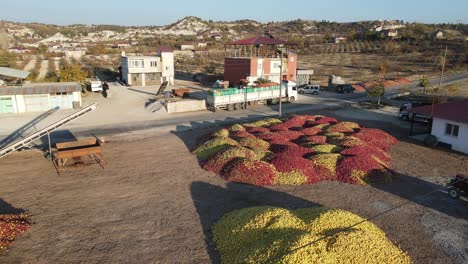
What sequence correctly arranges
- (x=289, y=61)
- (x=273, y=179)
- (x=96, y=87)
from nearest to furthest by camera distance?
1. (x=273, y=179)
2. (x=96, y=87)
3. (x=289, y=61)

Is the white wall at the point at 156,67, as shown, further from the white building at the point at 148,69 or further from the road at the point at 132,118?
the road at the point at 132,118

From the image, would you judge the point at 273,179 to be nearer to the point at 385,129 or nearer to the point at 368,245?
the point at 368,245

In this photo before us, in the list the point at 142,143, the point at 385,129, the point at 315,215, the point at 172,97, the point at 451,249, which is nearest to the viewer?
the point at 451,249

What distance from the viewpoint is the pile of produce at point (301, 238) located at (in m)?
12.4

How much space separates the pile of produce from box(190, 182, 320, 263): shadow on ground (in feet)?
4.24

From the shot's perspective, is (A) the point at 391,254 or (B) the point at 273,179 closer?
(A) the point at 391,254

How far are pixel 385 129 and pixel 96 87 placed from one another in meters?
42.1

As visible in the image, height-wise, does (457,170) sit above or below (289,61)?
below

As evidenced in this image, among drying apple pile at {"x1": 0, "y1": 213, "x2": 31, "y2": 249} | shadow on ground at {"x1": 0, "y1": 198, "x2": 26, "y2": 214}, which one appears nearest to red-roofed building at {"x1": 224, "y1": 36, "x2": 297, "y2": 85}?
shadow on ground at {"x1": 0, "y1": 198, "x2": 26, "y2": 214}

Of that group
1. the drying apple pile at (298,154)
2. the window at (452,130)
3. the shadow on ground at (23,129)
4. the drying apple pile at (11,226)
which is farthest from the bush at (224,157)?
the shadow on ground at (23,129)

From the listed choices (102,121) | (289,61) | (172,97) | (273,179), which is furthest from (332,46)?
(273,179)

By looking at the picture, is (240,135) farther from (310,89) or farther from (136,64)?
(136,64)

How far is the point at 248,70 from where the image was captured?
58125 mm

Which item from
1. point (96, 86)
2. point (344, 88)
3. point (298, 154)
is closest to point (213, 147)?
point (298, 154)
